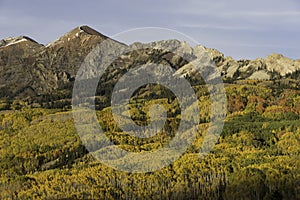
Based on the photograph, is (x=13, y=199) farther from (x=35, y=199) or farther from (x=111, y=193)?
(x=111, y=193)

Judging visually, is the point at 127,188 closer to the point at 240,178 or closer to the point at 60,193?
the point at 60,193

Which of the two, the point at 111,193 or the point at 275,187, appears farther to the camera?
the point at 111,193

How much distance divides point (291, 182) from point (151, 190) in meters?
52.8

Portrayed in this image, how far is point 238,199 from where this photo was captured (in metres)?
170

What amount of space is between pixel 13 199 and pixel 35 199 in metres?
10.4

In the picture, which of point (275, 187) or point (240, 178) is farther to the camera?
point (240, 178)

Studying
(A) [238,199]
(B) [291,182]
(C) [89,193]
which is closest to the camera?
(A) [238,199]

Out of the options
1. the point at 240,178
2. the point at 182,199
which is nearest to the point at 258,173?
the point at 240,178

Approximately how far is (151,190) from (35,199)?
46.0m

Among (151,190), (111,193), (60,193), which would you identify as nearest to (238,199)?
(151,190)

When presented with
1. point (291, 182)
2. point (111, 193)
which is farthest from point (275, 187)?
point (111, 193)

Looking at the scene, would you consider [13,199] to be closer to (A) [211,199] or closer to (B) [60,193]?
(B) [60,193]

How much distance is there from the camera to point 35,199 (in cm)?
19612

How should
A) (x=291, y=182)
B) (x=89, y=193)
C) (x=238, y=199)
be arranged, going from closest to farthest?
1. (x=238, y=199)
2. (x=291, y=182)
3. (x=89, y=193)
